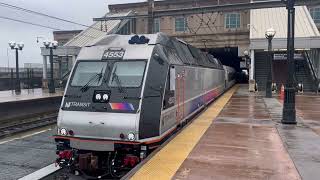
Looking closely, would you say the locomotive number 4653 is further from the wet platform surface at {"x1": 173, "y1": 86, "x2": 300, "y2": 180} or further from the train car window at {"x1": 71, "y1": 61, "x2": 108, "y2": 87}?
the wet platform surface at {"x1": 173, "y1": 86, "x2": 300, "y2": 180}

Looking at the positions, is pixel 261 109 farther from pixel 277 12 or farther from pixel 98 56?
pixel 277 12

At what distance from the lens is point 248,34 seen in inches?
1800

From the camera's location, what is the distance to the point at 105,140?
8445mm

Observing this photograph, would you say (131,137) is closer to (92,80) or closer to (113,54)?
(92,80)

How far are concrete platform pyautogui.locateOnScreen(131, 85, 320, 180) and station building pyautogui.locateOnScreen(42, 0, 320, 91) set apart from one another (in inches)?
653

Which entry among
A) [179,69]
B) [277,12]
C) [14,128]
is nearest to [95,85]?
[179,69]

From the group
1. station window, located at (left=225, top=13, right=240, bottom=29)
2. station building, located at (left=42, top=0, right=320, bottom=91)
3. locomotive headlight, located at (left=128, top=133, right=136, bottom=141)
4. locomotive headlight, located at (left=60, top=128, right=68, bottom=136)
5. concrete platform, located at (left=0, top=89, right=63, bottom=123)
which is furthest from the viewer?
station window, located at (left=225, top=13, right=240, bottom=29)

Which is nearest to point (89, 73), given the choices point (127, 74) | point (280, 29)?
point (127, 74)

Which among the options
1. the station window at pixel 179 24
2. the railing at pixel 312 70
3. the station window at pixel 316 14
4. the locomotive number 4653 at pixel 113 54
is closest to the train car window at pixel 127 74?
the locomotive number 4653 at pixel 113 54

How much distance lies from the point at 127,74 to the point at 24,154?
4479mm

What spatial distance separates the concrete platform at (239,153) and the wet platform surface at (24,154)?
11.7 ft

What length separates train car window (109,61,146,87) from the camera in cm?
A: 906

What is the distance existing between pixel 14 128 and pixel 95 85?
9286 mm

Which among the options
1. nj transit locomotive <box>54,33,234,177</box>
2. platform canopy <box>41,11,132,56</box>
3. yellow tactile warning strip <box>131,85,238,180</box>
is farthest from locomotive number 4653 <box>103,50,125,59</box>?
platform canopy <box>41,11,132,56</box>
